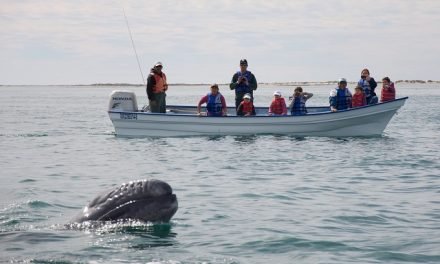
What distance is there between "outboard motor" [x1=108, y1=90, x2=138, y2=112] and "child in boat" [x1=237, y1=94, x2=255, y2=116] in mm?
4187

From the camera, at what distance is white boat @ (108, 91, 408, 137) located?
84.6ft

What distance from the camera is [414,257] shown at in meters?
8.80

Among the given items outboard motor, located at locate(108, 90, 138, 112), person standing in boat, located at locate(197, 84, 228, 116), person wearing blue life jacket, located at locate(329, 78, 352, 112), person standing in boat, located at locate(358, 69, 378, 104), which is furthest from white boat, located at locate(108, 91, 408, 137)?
person standing in boat, located at locate(358, 69, 378, 104)

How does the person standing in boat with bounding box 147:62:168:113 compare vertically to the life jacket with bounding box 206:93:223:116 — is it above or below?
above

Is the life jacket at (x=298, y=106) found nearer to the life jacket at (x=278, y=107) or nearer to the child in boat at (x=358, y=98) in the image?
the life jacket at (x=278, y=107)

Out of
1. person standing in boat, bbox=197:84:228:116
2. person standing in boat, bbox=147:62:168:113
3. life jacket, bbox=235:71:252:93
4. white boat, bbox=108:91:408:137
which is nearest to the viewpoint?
person standing in boat, bbox=147:62:168:113

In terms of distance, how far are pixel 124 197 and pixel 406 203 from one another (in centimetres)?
599

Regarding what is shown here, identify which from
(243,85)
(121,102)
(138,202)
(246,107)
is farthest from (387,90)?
(138,202)

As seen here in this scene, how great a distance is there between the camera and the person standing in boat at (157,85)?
82.3 ft

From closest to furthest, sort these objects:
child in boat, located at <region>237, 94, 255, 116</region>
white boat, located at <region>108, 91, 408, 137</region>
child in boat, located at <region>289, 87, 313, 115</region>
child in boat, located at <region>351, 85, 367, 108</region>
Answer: child in boat, located at <region>237, 94, 255, 116</region> < white boat, located at <region>108, 91, 408, 137</region> < child in boat, located at <region>289, 87, 313, 115</region> < child in boat, located at <region>351, 85, 367, 108</region>

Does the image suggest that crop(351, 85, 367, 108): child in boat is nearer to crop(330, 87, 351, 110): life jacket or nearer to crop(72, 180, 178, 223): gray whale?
crop(330, 87, 351, 110): life jacket

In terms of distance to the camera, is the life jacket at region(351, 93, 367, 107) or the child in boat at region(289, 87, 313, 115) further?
the life jacket at region(351, 93, 367, 107)

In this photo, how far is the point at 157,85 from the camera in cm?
2542

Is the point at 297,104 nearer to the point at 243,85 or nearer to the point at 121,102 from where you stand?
the point at 243,85
